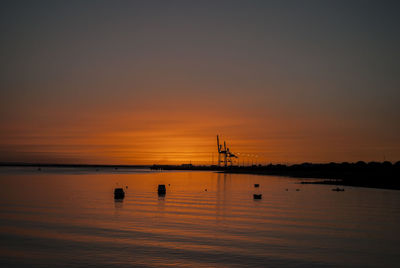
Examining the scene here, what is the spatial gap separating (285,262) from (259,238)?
27.7 ft

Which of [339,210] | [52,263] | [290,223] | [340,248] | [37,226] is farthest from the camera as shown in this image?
[339,210]

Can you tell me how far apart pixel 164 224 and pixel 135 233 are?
604 cm

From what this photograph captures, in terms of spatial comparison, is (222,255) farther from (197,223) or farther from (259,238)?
(197,223)

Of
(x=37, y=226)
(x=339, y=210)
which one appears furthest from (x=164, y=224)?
(x=339, y=210)

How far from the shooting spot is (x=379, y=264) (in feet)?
91.3

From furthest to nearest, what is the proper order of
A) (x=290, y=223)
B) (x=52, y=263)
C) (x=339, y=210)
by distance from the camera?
(x=339, y=210) → (x=290, y=223) → (x=52, y=263)

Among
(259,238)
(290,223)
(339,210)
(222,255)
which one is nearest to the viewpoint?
(222,255)

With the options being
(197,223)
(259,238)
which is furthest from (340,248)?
(197,223)

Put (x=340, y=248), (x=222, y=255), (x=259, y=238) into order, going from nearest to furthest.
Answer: (x=222, y=255) < (x=340, y=248) < (x=259, y=238)

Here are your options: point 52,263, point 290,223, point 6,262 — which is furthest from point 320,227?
point 6,262

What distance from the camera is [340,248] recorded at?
32656 millimetres

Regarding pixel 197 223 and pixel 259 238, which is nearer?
pixel 259 238

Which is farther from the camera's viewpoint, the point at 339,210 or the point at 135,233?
the point at 339,210

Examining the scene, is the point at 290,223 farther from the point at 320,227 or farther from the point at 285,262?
the point at 285,262
